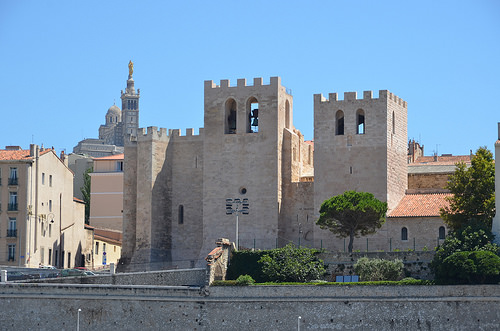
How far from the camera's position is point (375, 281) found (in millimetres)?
56906

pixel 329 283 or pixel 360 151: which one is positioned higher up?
pixel 360 151

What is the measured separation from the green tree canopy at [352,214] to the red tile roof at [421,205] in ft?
7.22

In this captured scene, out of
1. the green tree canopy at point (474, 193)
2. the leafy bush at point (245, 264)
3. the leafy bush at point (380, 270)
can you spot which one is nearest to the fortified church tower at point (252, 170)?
the green tree canopy at point (474, 193)

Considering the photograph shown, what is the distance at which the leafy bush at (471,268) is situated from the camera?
179 ft

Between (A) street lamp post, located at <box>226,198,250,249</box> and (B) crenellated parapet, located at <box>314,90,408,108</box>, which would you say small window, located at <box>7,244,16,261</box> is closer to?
(A) street lamp post, located at <box>226,198,250,249</box>

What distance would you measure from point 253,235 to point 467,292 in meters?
21.9

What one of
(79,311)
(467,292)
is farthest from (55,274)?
(467,292)

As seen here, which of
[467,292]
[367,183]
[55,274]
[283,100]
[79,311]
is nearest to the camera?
[467,292]

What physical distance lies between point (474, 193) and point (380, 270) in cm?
845

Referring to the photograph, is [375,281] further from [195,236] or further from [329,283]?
[195,236]

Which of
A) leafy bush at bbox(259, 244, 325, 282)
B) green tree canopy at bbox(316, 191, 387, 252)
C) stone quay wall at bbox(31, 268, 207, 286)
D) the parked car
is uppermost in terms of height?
green tree canopy at bbox(316, 191, 387, 252)

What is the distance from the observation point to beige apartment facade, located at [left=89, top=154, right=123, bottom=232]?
9481 cm

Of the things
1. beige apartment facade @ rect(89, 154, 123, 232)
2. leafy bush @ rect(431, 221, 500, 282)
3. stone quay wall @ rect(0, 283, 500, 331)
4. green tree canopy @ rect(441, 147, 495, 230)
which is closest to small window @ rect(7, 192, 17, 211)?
stone quay wall @ rect(0, 283, 500, 331)

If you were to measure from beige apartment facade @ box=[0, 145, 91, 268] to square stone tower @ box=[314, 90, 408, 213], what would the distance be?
18171 mm
